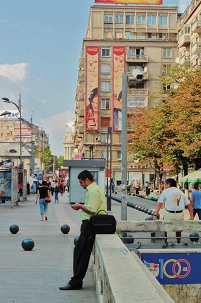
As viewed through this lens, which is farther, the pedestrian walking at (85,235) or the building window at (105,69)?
the building window at (105,69)

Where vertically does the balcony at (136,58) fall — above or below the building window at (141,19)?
below

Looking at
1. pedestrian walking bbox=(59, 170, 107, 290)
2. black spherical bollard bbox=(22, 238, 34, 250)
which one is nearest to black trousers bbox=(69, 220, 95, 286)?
pedestrian walking bbox=(59, 170, 107, 290)

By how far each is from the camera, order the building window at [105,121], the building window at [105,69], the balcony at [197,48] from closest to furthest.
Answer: the balcony at [197,48] → the building window at [105,69] → the building window at [105,121]

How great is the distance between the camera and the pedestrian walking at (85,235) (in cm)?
830

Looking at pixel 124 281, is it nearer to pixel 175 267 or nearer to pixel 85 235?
pixel 85 235

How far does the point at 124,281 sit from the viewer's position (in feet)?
16.0

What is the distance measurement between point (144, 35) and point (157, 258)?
80.6m

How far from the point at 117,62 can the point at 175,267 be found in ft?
244

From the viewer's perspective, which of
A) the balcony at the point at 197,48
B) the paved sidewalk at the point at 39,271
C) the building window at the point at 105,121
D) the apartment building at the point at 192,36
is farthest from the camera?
the building window at the point at 105,121

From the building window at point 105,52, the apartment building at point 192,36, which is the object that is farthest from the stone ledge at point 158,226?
the building window at point 105,52

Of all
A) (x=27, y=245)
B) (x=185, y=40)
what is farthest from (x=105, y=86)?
(x=27, y=245)

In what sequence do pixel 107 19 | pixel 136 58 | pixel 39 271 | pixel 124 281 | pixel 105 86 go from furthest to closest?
1. pixel 107 19
2. pixel 136 58
3. pixel 105 86
4. pixel 39 271
5. pixel 124 281

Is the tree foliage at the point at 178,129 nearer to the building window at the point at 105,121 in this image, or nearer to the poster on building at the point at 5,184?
the poster on building at the point at 5,184

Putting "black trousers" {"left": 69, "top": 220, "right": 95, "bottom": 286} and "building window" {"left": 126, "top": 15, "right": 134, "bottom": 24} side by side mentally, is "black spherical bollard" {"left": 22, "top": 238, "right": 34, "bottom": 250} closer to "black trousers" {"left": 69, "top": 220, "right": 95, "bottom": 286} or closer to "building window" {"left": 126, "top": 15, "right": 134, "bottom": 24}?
"black trousers" {"left": 69, "top": 220, "right": 95, "bottom": 286}
